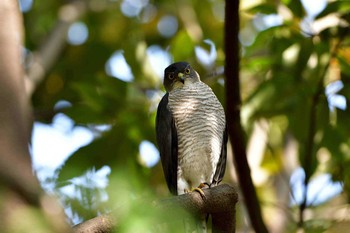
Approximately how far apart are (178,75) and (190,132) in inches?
13.2

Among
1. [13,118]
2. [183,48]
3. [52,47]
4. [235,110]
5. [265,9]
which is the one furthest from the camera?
[52,47]

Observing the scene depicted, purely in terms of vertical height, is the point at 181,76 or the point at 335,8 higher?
the point at 335,8

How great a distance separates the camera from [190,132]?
3.71 meters

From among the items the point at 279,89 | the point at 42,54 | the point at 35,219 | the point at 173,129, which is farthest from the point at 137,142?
the point at 35,219

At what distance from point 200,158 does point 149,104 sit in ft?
1.79

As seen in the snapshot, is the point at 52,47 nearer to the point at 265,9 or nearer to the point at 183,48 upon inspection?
the point at 183,48

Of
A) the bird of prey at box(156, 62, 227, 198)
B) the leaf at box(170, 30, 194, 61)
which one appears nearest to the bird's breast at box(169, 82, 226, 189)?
the bird of prey at box(156, 62, 227, 198)

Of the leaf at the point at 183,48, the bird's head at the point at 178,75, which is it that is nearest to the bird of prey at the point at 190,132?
the bird's head at the point at 178,75

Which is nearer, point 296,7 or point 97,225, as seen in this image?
point 97,225

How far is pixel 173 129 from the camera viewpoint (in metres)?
3.64

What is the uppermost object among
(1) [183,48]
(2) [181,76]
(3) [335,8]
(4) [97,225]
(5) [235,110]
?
(1) [183,48]

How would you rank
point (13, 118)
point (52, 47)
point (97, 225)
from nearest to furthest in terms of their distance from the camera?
point (13, 118), point (97, 225), point (52, 47)

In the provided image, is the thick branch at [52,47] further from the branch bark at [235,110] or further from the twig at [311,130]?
the twig at [311,130]

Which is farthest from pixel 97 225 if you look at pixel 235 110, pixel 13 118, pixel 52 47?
pixel 52 47
